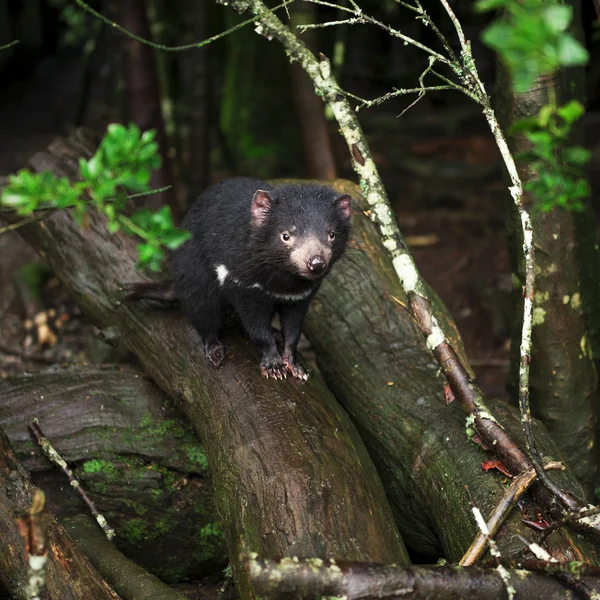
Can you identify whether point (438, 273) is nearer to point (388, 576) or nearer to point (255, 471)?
point (255, 471)

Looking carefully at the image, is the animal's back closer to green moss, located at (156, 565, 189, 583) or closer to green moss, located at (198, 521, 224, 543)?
green moss, located at (198, 521, 224, 543)

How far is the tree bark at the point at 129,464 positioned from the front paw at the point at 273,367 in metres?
0.60

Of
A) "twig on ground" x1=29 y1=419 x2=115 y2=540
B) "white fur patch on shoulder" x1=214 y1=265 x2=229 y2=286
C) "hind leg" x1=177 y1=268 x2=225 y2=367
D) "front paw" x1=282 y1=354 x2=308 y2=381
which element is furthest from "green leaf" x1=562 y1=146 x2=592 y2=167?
"twig on ground" x1=29 y1=419 x2=115 y2=540

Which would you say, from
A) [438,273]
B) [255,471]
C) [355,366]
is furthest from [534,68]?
[438,273]

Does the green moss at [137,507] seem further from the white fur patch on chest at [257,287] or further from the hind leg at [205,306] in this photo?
the white fur patch on chest at [257,287]

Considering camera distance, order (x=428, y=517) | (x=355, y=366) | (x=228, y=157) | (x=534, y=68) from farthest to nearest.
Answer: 1. (x=228, y=157)
2. (x=355, y=366)
3. (x=428, y=517)
4. (x=534, y=68)

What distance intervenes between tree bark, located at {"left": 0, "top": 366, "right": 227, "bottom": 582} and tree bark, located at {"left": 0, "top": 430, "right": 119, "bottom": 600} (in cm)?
97

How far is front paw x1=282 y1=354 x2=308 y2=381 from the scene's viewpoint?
152 inches

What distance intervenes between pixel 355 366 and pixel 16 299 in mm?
4574

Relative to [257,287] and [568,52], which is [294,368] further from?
[568,52]

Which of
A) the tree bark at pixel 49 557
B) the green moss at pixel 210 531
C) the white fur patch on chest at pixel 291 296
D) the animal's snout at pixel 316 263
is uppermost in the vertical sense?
the animal's snout at pixel 316 263

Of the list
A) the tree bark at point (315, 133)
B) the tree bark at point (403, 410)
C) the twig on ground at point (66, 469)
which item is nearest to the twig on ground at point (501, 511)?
the tree bark at point (403, 410)

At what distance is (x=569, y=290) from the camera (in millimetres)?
4195

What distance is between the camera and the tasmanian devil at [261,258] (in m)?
3.82
